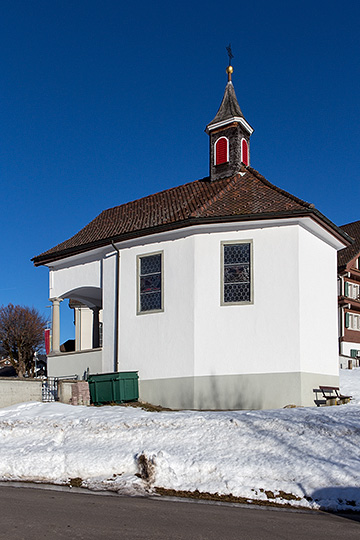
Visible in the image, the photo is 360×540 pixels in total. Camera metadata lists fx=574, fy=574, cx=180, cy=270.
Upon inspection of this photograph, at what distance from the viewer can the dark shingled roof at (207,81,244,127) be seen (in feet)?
70.7

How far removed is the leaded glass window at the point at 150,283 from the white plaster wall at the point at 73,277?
2.37 metres

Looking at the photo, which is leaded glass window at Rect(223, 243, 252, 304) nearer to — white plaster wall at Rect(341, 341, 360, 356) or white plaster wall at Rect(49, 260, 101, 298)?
white plaster wall at Rect(49, 260, 101, 298)

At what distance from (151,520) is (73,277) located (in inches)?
568

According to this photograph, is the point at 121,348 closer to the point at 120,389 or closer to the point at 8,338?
the point at 120,389

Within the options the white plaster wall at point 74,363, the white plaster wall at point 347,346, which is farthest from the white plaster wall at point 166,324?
the white plaster wall at point 347,346

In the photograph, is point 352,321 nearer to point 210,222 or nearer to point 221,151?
point 221,151

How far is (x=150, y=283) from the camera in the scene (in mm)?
18062

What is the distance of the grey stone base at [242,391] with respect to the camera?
15719 millimetres

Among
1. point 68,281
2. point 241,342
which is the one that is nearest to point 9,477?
point 241,342

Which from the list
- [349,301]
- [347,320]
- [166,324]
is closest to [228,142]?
[166,324]

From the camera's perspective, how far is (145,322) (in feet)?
58.5

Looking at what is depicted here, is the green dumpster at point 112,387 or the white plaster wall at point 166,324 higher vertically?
the white plaster wall at point 166,324

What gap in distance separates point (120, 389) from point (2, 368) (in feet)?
177

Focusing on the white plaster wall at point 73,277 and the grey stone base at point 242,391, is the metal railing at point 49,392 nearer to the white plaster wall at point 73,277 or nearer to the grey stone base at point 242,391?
the grey stone base at point 242,391
